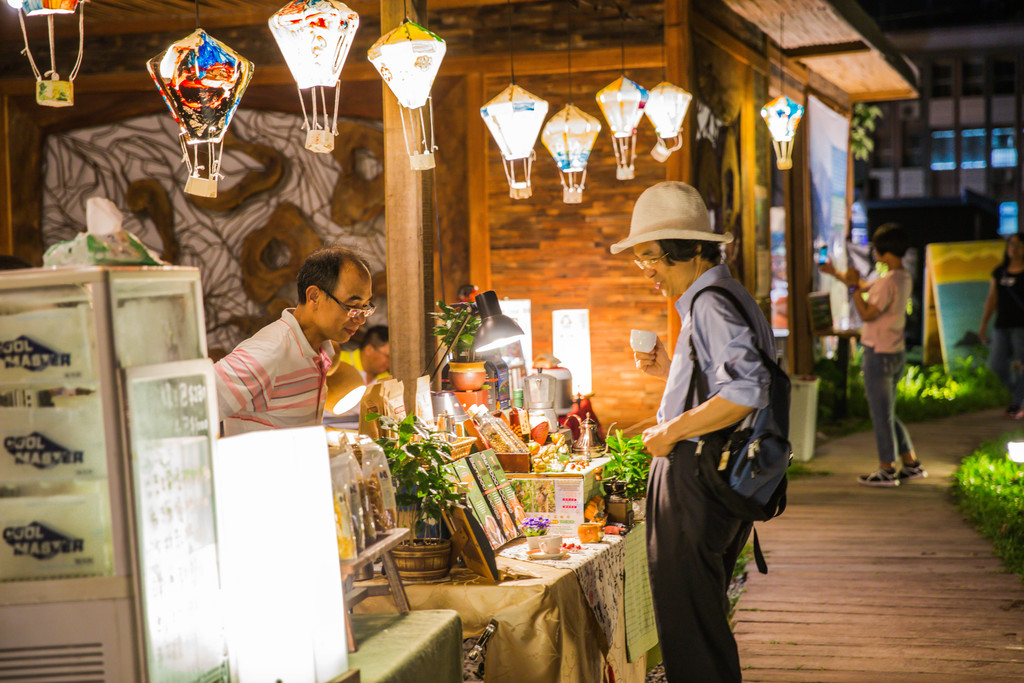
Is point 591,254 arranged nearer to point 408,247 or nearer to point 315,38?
point 408,247

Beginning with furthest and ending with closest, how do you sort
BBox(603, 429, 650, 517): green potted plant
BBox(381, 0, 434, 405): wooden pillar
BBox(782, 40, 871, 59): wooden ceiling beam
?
BBox(782, 40, 871, 59): wooden ceiling beam
BBox(381, 0, 434, 405): wooden pillar
BBox(603, 429, 650, 517): green potted plant

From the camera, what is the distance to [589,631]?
2.93 m

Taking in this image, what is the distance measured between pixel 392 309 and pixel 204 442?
250 cm

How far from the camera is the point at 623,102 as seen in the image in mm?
5441

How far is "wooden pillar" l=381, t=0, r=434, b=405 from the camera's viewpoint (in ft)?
13.6

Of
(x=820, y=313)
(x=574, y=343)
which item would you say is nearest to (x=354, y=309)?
(x=574, y=343)

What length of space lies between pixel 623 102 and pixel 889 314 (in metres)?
3.17

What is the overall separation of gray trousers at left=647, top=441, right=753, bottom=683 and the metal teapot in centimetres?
98

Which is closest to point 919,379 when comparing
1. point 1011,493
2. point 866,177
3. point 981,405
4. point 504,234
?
point 981,405

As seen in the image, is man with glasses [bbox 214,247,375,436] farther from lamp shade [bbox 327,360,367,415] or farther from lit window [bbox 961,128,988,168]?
lit window [bbox 961,128,988,168]

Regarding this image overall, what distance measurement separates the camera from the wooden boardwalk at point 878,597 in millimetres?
4207

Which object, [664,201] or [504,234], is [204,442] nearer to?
[664,201]

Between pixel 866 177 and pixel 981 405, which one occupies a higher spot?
pixel 866 177

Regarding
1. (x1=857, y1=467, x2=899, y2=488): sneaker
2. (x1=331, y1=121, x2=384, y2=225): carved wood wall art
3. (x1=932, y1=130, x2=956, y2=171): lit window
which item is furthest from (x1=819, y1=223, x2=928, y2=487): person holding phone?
(x1=932, y1=130, x2=956, y2=171): lit window
